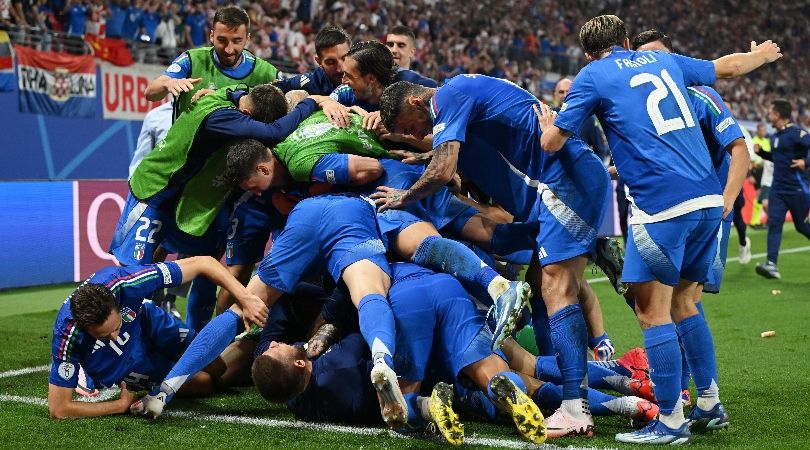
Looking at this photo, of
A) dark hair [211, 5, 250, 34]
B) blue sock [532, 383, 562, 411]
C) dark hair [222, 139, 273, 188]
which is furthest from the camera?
dark hair [211, 5, 250, 34]

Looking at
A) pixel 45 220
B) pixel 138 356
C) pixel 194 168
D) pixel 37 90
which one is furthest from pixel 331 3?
pixel 138 356

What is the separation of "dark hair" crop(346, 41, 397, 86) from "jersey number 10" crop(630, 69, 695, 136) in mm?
2116

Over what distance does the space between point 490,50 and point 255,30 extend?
922 centimetres

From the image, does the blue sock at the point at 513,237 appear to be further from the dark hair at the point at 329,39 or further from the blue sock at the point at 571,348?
the dark hair at the point at 329,39

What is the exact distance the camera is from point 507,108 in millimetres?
5473

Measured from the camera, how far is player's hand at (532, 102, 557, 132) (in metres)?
5.34

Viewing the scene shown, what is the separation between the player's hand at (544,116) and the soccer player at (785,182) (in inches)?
316

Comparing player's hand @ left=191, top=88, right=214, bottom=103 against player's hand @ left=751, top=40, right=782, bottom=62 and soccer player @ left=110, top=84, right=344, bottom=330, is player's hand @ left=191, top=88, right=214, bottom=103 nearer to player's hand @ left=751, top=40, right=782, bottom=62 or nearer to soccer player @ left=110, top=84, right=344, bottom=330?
soccer player @ left=110, top=84, right=344, bottom=330

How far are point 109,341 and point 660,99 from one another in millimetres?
3183

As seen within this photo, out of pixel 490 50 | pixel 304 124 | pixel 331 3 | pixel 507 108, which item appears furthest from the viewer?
pixel 490 50

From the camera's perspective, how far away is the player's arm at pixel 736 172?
5.46 m

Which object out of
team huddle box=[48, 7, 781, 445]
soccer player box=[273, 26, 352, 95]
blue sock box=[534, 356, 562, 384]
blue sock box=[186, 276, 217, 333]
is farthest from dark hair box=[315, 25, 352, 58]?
blue sock box=[534, 356, 562, 384]

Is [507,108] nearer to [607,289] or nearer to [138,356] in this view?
[138,356]

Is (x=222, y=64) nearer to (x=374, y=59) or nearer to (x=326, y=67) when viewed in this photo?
(x=326, y=67)
